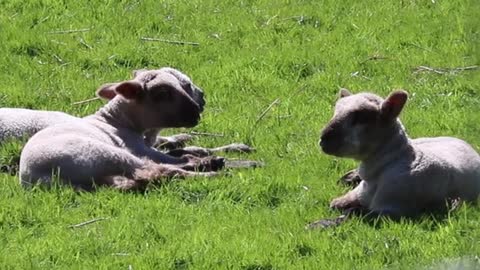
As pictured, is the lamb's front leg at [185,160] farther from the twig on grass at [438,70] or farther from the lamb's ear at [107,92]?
the twig on grass at [438,70]

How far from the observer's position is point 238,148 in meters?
7.75

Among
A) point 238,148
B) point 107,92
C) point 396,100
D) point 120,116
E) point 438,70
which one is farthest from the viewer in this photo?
point 438,70

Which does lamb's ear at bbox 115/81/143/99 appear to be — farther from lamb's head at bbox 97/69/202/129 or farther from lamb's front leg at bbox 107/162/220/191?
lamb's front leg at bbox 107/162/220/191

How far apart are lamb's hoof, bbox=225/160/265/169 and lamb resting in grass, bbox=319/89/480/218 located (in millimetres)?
1137

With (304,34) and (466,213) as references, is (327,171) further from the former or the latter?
(304,34)

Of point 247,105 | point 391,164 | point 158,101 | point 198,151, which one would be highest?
point 391,164

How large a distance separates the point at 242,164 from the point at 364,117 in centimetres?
138

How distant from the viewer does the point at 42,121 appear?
309 inches

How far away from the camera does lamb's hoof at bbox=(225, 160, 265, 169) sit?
23.7 ft

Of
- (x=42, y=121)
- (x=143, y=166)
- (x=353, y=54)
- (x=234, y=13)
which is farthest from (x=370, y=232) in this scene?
(x=234, y=13)

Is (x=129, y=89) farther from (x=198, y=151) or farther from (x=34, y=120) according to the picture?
(x=34, y=120)

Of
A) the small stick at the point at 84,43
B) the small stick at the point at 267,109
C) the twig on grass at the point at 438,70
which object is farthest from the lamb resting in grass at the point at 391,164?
the small stick at the point at 84,43

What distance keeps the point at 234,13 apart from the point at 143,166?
529cm

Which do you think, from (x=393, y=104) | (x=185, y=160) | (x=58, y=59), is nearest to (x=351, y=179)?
(x=393, y=104)
